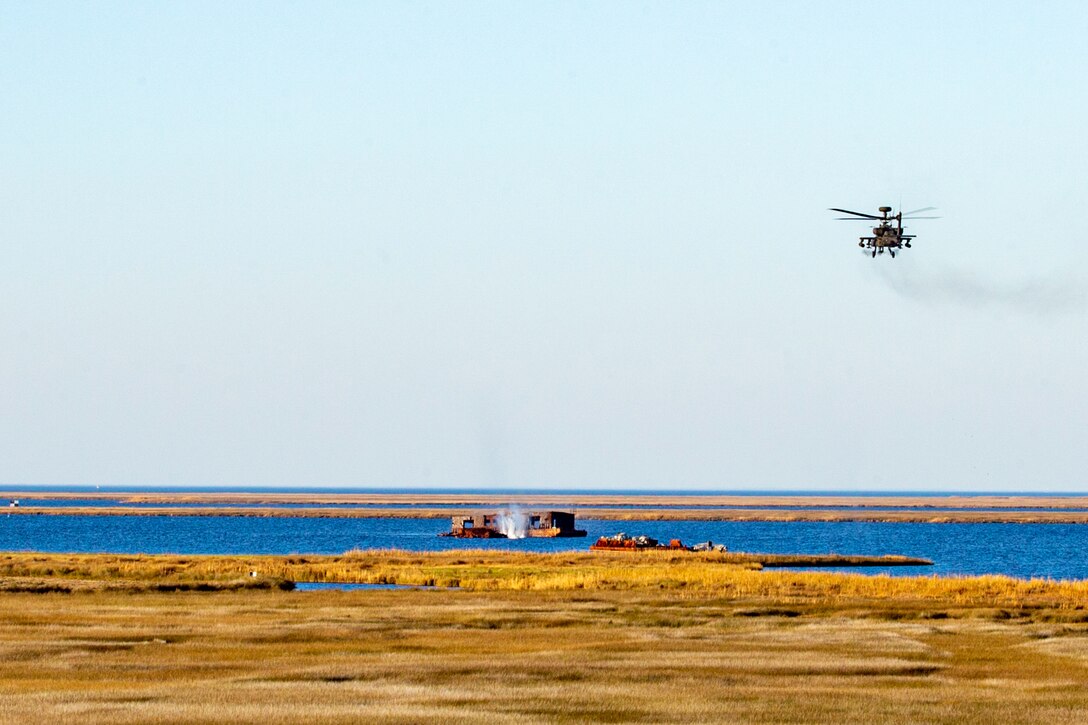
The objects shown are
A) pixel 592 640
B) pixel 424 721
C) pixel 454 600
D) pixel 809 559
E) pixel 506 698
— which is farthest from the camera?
pixel 809 559

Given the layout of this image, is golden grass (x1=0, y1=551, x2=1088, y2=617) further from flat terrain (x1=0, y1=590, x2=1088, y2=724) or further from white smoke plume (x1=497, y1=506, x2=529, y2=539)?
white smoke plume (x1=497, y1=506, x2=529, y2=539)

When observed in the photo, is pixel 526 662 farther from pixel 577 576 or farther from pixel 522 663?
pixel 577 576

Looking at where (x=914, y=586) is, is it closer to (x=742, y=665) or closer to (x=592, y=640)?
(x=592, y=640)

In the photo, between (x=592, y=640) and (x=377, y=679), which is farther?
(x=592, y=640)

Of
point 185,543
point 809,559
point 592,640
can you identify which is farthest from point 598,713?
point 185,543

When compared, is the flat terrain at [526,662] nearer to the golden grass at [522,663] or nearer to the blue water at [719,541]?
the golden grass at [522,663]

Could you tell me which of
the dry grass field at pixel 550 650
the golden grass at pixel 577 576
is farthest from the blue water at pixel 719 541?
the dry grass field at pixel 550 650

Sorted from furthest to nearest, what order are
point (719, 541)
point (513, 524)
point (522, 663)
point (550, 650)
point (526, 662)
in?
point (719, 541), point (513, 524), point (550, 650), point (526, 662), point (522, 663)

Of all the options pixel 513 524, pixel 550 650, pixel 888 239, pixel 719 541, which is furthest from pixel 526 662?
pixel 719 541
